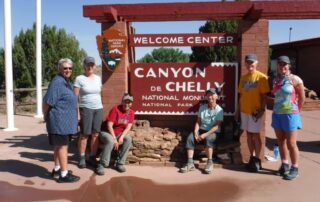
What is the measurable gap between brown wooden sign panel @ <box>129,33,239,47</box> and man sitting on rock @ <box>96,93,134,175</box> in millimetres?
1128

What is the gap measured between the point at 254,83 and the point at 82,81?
103 inches

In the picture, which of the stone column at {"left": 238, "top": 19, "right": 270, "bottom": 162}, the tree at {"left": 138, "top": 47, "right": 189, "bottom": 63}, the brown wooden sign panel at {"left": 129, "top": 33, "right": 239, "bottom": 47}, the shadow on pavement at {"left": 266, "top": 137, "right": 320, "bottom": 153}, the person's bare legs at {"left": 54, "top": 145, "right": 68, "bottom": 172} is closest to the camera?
the person's bare legs at {"left": 54, "top": 145, "right": 68, "bottom": 172}

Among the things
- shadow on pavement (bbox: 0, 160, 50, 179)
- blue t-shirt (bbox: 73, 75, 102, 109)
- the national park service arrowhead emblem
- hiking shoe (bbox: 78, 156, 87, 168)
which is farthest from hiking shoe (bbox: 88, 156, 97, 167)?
the national park service arrowhead emblem

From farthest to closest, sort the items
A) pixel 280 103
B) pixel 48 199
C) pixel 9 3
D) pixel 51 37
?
1. pixel 51 37
2. pixel 9 3
3. pixel 280 103
4. pixel 48 199

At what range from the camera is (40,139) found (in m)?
8.69

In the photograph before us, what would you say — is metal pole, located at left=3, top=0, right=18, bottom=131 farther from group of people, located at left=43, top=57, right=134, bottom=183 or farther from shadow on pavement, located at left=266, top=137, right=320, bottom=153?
shadow on pavement, located at left=266, top=137, right=320, bottom=153

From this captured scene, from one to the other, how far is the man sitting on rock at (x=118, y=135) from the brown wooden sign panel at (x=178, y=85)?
0.63 meters

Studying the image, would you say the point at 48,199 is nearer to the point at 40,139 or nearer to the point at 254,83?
the point at 254,83

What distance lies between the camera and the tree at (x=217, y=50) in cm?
1970

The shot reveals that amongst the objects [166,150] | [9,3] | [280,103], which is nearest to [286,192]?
[280,103]

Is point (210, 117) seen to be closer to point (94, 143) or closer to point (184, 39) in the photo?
point (184, 39)

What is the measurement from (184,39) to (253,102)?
166cm

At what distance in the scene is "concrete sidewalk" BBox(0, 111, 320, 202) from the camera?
4844mm

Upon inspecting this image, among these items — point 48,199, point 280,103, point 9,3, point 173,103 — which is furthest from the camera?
point 9,3
